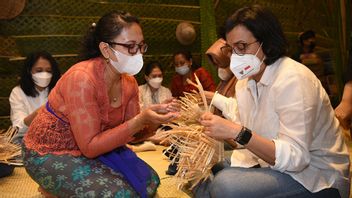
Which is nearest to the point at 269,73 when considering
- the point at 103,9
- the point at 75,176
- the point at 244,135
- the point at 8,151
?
the point at 244,135

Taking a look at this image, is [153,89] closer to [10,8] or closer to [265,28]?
[10,8]

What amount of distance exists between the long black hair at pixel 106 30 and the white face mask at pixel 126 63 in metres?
0.10

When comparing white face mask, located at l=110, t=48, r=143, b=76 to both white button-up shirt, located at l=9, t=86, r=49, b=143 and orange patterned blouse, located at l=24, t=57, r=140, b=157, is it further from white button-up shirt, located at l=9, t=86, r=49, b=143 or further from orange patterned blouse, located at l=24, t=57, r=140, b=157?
white button-up shirt, located at l=9, t=86, r=49, b=143

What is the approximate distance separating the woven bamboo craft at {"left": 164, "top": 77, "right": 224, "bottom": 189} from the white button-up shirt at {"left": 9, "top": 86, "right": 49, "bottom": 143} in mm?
1645

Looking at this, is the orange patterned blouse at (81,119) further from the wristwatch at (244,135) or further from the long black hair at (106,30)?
the wristwatch at (244,135)

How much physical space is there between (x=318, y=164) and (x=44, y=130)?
4.51ft

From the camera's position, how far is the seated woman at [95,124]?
71.1 inches

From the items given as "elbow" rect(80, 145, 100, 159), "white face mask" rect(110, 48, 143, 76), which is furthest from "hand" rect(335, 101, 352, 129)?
"elbow" rect(80, 145, 100, 159)

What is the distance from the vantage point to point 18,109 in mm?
3172

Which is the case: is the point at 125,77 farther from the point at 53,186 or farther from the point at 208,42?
the point at 208,42

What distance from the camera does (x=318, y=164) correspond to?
1656 mm

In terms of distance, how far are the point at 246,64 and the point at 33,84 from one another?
2.18 metres

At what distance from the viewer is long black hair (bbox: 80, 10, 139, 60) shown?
6.21 ft

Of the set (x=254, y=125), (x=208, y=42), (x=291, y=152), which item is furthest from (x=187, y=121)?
(x=208, y=42)
